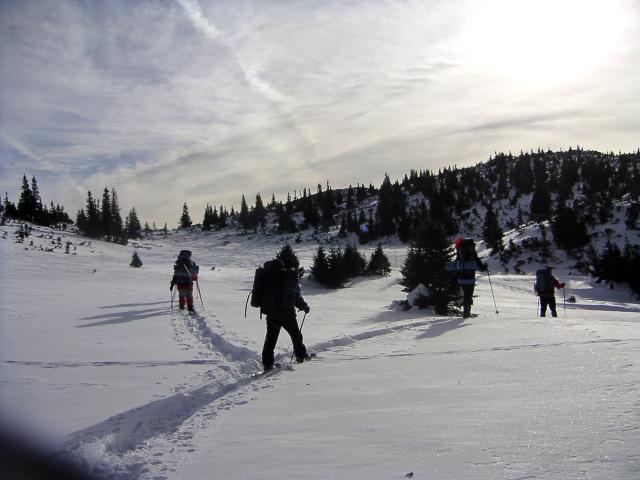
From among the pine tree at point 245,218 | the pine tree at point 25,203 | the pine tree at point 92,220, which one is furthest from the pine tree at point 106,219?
the pine tree at point 245,218

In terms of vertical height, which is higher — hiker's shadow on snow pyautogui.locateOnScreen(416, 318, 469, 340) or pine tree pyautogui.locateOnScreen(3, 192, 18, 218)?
pine tree pyautogui.locateOnScreen(3, 192, 18, 218)

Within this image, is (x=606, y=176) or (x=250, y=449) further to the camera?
(x=606, y=176)

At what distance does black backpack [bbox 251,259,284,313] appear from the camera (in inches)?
258

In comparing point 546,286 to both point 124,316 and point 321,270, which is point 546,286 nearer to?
point 124,316

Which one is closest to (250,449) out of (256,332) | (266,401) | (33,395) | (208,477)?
(208,477)

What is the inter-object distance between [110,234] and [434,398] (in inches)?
3295

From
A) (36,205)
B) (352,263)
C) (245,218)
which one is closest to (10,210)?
(36,205)

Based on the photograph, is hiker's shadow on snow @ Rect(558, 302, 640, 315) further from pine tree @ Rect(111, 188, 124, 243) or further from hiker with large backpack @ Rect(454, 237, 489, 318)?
pine tree @ Rect(111, 188, 124, 243)

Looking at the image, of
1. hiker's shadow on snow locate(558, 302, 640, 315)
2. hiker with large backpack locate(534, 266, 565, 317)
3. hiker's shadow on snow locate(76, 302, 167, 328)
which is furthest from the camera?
hiker's shadow on snow locate(558, 302, 640, 315)

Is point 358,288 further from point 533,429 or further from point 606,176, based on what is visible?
point 606,176

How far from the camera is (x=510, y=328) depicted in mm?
8430

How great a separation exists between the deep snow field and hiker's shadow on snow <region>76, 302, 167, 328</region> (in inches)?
41.9

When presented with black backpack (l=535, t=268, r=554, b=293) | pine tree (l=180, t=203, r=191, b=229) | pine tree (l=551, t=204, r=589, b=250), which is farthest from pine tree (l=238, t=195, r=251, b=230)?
black backpack (l=535, t=268, r=554, b=293)

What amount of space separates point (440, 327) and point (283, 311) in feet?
13.8
